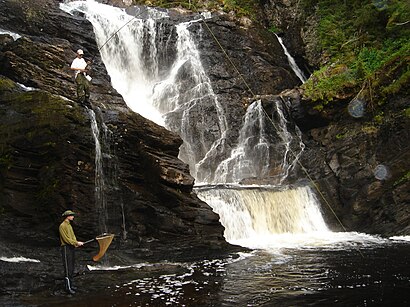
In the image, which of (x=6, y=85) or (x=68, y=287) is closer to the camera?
(x=68, y=287)

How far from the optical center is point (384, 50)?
22547 millimetres

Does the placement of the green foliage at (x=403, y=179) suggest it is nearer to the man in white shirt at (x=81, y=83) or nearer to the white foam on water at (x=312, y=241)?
the white foam on water at (x=312, y=241)

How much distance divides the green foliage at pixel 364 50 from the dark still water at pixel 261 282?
9.29 m

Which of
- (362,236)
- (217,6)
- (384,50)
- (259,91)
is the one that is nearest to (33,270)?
(362,236)

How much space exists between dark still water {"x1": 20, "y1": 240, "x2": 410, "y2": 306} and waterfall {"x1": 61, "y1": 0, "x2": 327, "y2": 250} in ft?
13.3

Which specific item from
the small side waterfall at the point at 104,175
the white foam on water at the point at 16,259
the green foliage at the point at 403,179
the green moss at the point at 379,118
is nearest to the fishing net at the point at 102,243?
the white foam on water at the point at 16,259

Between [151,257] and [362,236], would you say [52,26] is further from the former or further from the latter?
[362,236]

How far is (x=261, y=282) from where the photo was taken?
9.55m

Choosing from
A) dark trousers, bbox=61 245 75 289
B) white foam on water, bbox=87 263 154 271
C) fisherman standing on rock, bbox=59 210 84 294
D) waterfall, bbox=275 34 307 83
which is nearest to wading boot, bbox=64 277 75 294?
dark trousers, bbox=61 245 75 289

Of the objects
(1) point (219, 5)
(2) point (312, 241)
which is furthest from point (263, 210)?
(1) point (219, 5)

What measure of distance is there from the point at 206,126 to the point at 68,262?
14.5 m

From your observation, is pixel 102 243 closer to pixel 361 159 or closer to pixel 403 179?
pixel 403 179

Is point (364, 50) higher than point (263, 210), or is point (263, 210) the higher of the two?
point (364, 50)

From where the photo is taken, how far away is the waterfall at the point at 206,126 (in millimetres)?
17094
